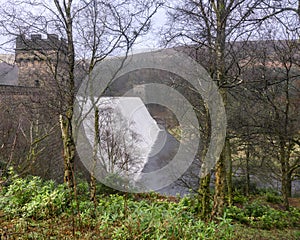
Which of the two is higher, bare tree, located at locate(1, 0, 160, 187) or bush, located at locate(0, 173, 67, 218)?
bare tree, located at locate(1, 0, 160, 187)

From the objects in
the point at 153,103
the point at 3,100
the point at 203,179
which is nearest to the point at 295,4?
the point at 203,179

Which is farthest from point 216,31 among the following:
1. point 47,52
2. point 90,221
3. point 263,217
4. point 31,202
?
point 263,217

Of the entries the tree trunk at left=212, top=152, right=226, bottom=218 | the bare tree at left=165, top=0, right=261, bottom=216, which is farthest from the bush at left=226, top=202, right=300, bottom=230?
the bare tree at left=165, top=0, right=261, bottom=216

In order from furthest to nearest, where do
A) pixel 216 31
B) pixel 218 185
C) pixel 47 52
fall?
pixel 47 52
pixel 218 185
pixel 216 31

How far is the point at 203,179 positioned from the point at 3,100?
20.3ft

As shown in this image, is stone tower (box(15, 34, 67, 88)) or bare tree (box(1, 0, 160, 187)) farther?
stone tower (box(15, 34, 67, 88))

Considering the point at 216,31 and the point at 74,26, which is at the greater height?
the point at 74,26

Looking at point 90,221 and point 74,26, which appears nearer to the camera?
point 90,221

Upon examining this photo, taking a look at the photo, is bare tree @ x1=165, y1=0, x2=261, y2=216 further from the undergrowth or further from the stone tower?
the stone tower

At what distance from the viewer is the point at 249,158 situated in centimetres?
897

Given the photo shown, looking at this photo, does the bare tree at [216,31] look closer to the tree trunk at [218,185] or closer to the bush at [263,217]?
the tree trunk at [218,185]

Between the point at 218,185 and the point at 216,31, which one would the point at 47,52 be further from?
the point at 218,185

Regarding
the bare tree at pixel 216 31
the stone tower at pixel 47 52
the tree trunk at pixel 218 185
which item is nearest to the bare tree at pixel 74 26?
the stone tower at pixel 47 52

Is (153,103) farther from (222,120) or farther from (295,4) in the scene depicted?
(295,4)
